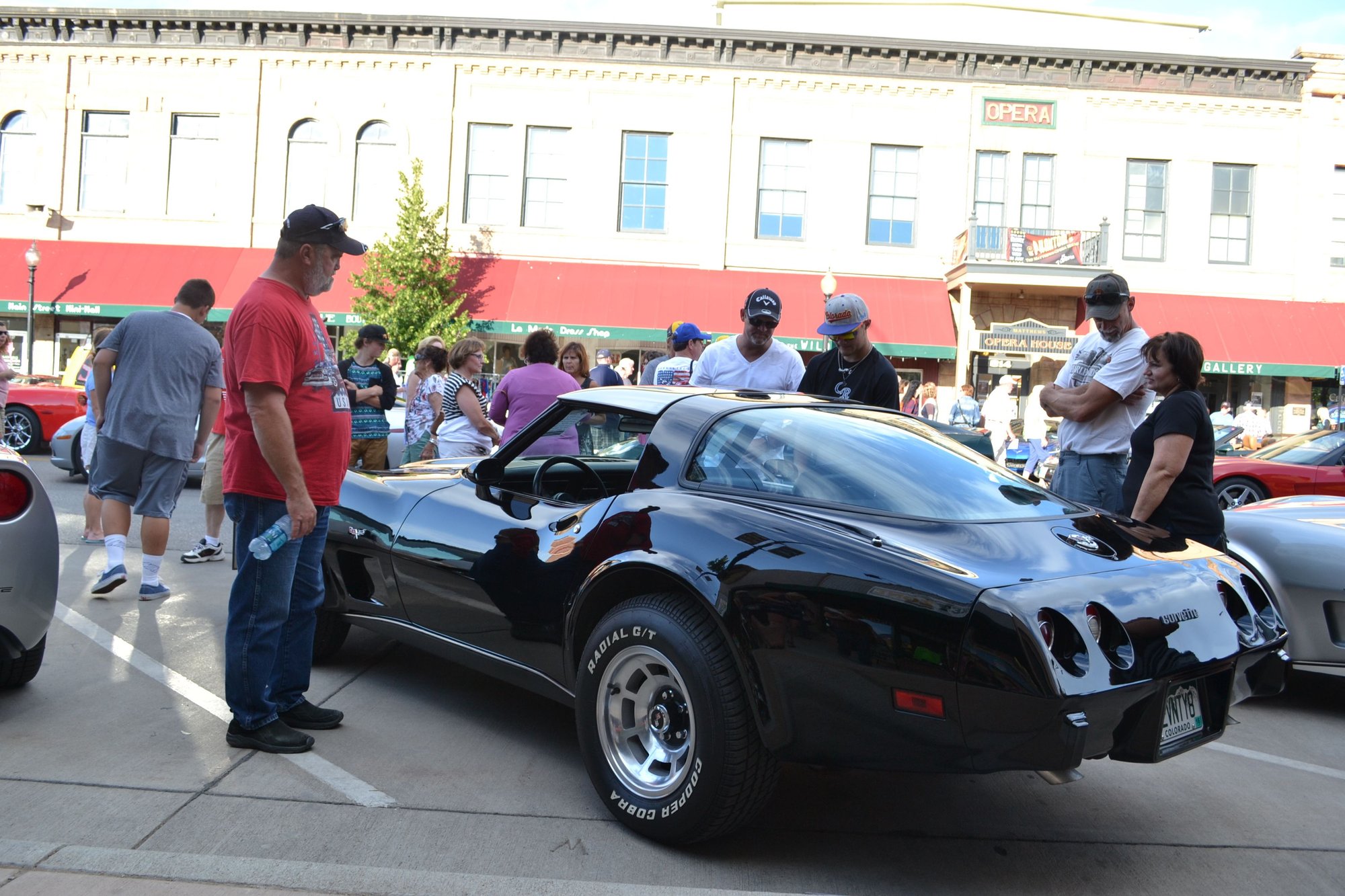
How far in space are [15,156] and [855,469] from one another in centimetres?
2651

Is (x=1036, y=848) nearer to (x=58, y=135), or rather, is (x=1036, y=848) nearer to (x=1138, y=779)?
(x=1138, y=779)

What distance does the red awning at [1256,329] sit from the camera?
21766 mm

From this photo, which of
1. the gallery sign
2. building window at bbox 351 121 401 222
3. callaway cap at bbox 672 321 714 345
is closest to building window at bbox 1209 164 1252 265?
the gallery sign

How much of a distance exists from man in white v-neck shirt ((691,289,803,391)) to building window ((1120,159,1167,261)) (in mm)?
19633

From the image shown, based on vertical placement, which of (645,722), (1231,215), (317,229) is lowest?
(645,722)

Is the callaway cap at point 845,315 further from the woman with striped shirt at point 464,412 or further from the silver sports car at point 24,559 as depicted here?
the silver sports car at point 24,559

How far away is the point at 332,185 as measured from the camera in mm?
23016

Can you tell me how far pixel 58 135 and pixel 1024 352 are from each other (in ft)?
71.6

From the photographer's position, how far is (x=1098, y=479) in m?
5.21

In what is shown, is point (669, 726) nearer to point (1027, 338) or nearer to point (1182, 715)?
point (1182, 715)

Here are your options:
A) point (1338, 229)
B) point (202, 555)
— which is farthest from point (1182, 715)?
point (1338, 229)

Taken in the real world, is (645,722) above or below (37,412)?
below

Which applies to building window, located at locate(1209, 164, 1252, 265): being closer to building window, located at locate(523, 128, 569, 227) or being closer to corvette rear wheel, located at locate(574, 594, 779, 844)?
building window, located at locate(523, 128, 569, 227)

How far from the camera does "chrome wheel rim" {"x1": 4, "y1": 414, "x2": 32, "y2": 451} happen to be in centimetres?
1422
